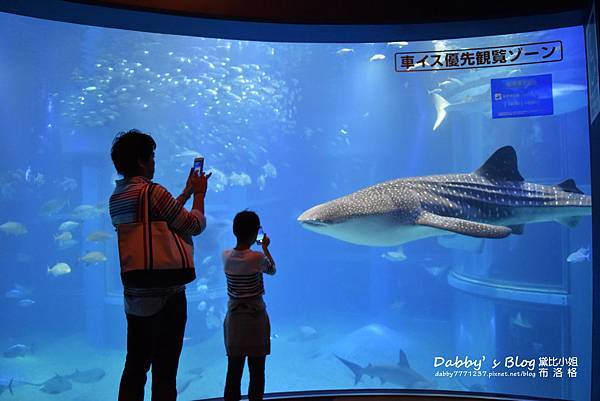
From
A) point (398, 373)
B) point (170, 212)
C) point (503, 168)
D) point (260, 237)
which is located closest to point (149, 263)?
point (170, 212)

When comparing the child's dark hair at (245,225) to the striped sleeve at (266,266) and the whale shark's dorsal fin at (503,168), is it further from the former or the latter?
the whale shark's dorsal fin at (503,168)

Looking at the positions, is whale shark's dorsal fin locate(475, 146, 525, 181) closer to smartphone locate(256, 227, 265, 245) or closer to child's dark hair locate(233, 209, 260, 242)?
smartphone locate(256, 227, 265, 245)

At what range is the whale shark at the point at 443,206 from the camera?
3516 millimetres

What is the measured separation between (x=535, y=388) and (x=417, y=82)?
16722mm

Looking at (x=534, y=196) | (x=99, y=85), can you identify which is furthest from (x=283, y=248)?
(x=534, y=196)

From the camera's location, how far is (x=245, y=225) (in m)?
2.38

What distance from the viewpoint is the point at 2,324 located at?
18.0 meters

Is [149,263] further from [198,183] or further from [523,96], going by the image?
[523,96]

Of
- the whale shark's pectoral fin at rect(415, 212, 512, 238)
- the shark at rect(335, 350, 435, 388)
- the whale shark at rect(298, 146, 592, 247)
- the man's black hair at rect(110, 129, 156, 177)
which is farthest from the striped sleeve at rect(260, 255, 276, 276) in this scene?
the shark at rect(335, 350, 435, 388)

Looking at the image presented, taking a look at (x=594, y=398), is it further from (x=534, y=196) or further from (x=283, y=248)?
(x=283, y=248)

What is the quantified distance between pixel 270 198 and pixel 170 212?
32591mm

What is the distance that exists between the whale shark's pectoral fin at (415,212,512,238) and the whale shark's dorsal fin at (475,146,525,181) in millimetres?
693

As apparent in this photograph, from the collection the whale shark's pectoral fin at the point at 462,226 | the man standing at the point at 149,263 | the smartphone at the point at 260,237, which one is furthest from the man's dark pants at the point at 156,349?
the whale shark's pectoral fin at the point at 462,226

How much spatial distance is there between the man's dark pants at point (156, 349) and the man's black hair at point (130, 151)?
600 mm
